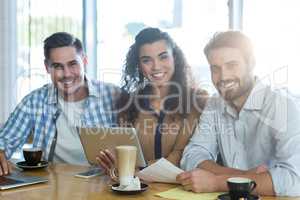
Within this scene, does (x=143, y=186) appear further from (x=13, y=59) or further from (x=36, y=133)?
(x=13, y=59)

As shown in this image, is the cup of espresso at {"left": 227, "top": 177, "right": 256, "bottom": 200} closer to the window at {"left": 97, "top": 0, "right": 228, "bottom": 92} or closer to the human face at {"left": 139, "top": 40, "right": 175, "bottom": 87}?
the human face at {"left": 139, "top": 40, "right": 175, "bottom": 87}

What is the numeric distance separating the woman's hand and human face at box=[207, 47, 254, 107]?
0.52 meters

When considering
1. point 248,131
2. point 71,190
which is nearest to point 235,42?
point 248,131

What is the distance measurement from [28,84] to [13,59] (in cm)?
26

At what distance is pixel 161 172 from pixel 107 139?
283mm

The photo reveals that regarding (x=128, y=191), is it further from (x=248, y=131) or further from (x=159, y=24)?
(x=159, y=24)

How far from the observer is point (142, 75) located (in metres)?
2.19

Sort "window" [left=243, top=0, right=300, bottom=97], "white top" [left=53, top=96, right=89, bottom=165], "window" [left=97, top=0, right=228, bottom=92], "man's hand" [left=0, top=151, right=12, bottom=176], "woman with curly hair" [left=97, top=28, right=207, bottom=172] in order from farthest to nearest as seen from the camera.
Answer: "window" [left=97, top=0, right=228, bottom=92] → "window" [left=243, top=0, right=300, bottom=97] → "white top" [left=53, top=96, right=89, bottom=165] → "woman with curly hair" [left=97, top=28, right=207, bottom=172] → "man's hand" [left=0, top=151, right=12, bottom=176]

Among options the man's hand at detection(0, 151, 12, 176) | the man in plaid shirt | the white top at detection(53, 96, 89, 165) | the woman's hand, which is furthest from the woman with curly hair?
the man's hand at detection(0, 151, 12, 176)

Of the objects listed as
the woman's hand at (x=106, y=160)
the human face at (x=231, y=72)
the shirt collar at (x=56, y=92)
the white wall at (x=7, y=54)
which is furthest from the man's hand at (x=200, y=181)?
Answer: the white wall at (x=7, y=54)

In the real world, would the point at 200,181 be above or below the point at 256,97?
below

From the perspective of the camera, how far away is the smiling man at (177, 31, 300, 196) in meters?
1.63

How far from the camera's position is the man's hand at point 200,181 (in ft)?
4.58

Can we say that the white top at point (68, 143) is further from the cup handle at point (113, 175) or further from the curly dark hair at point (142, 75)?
the cup handle at point (113, 175)
